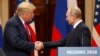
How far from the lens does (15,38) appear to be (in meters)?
4.16

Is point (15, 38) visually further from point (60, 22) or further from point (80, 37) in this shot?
point (60, 22)

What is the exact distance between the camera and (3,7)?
20.5ft

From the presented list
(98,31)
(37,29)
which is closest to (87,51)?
(98,31)

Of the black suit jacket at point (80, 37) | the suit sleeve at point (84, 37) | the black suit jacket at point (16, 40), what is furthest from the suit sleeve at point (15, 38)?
the suit sleeve at point (84, 37)

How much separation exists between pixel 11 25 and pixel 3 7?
6.90 ft

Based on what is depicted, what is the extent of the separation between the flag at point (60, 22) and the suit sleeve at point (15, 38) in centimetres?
173

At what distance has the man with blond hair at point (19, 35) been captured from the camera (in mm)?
4172

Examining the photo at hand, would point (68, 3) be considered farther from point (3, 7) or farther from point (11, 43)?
point (11, 43)

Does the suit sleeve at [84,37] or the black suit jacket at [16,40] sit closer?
the suit sleeve at [84,37]

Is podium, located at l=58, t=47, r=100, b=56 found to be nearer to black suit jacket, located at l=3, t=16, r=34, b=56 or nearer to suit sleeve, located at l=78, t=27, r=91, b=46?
suit sleeve, located at l=78, t=27, r=91, b=46

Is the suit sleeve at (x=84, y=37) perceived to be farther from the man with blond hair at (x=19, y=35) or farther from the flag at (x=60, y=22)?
the flag at (x=60, y=22)

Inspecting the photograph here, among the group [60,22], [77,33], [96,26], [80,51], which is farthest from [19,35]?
[96,26]

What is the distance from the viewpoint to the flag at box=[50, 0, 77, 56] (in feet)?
19.4

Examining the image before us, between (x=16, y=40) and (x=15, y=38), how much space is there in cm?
3
